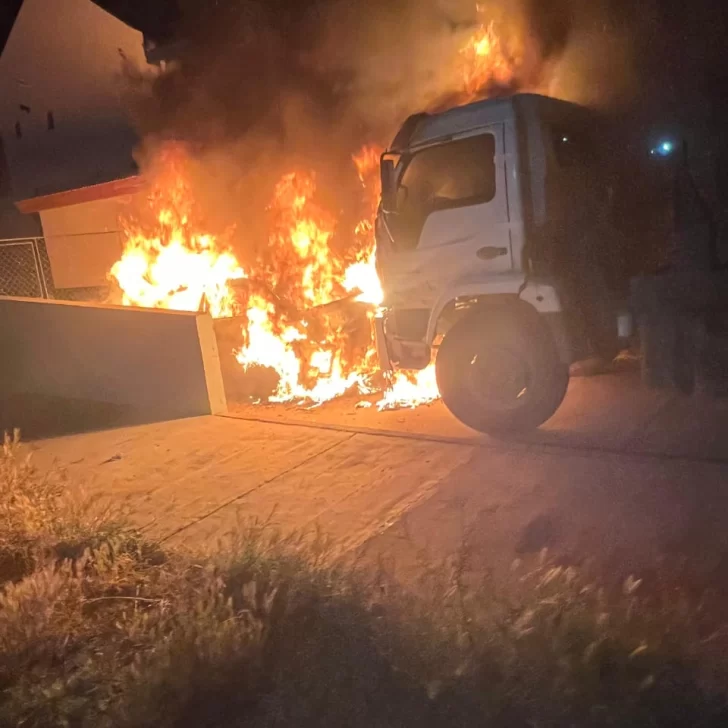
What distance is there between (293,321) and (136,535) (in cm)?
497

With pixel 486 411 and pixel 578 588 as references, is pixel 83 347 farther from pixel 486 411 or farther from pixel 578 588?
pixel 578 588

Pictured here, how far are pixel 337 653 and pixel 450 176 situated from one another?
15.4ft

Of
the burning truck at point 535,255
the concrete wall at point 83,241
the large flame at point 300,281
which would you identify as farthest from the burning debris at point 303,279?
the concrete wall at point 83,241

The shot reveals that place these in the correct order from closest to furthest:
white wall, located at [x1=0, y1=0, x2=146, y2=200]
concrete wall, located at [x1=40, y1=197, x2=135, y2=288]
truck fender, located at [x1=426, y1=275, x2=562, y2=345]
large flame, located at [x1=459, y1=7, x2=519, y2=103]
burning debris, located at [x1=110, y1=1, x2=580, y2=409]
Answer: truck fender, located at [x1=426, y1=275, x2=562, y2=345] < large flame, located at [x1=459, y1=7, x2=519, y2=103] < burning debris, located at [x1=110, y1=1, x2=580, y2=409] < concrete wall, located at [x1=40, y1=197, x2=135, y2=288] < white wall, located at [x1=0, y1=0, x2=146, y2=200]

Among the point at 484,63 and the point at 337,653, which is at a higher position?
the point at 484,63

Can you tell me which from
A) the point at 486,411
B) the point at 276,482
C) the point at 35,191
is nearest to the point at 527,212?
the point at 486,411

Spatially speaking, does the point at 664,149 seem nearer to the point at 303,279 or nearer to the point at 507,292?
the point at 507,292

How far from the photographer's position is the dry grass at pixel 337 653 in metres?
2.94

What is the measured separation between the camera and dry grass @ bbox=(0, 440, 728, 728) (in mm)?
2939

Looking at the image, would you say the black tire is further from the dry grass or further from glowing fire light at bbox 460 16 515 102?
glowing fire light at bbox 460 16 515 102

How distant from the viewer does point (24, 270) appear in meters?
12.8

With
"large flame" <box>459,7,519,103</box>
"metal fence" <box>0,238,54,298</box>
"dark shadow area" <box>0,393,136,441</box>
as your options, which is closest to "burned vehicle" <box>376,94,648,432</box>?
"large flame" <box>459,7,519,103</box>

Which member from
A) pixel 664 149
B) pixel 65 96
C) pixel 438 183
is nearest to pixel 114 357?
pixel 438 183

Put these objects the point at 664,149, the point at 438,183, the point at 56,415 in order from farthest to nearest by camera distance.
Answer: the point at 56,415, the point at 664,149, the point at 438,183
